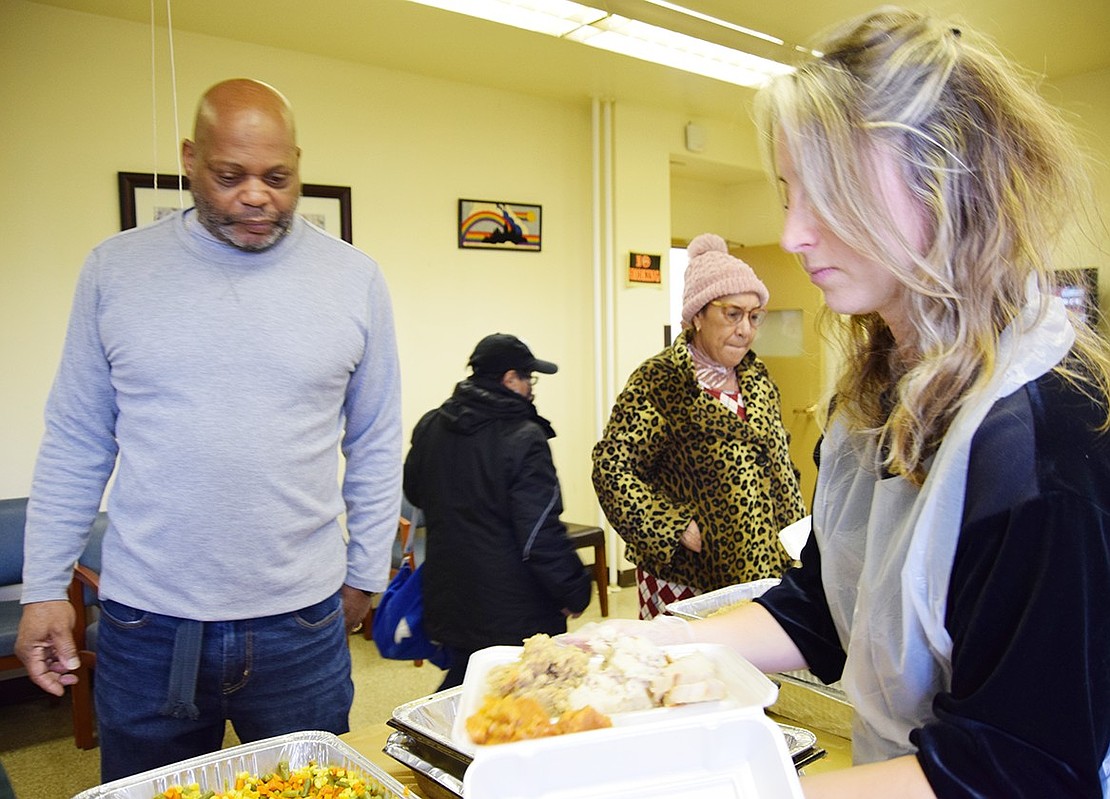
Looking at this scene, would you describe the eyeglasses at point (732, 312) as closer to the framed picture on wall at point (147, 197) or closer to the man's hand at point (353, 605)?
the man's hand at point (353, 605)

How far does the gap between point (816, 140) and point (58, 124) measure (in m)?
3.64

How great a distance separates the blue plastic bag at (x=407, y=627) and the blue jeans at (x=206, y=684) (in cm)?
87

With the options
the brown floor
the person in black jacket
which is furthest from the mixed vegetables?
the brown floor

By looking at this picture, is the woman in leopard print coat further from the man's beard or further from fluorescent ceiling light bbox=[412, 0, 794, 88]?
fluorescent ceiling light bbox=[412, 0, 794, 88]

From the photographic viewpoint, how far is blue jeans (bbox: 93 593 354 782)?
1.50 m

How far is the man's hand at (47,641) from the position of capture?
1.55m

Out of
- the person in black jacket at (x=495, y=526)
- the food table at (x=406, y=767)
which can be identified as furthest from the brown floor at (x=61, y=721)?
the food table at (x=406, y=767)

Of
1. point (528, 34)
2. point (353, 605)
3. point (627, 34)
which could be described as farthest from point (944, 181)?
point (528, 34)

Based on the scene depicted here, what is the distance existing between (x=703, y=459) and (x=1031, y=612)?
1634 mm

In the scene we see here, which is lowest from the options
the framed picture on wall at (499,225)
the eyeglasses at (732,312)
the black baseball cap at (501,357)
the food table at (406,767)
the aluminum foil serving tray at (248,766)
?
the food table at (406,767)

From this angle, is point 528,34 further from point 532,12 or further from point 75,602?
point 75,602

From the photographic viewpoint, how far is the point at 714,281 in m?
2.48

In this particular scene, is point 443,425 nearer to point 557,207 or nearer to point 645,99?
point 557,207

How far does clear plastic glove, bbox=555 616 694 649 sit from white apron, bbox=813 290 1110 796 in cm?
19
